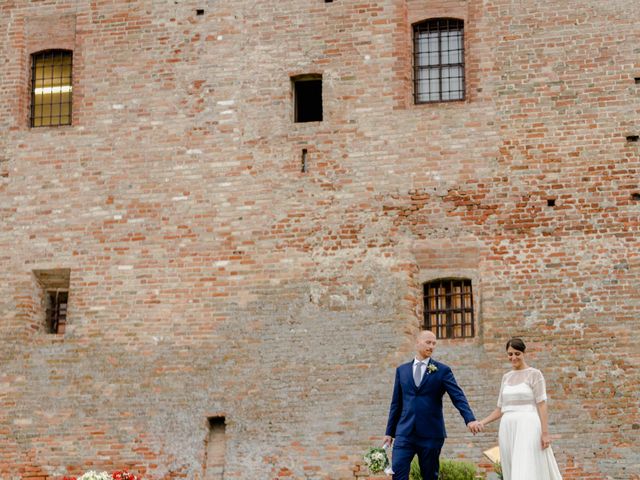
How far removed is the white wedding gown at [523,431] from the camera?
11844mm

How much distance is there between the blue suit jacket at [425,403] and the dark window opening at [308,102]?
8373 mm

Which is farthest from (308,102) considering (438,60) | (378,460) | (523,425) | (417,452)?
(523,425)

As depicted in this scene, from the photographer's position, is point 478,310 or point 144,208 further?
point 144,208

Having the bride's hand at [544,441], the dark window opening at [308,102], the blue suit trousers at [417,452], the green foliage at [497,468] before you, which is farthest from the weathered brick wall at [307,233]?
the bride's hand at [544,441]

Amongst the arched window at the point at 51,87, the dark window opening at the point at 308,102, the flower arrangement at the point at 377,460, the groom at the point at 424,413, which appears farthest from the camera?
the arched window at the point at 51,87

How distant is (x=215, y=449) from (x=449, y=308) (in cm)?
413

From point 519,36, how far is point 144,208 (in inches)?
255

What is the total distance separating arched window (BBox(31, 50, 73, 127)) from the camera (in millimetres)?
21000

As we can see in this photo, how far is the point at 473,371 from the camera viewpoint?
18047 mm

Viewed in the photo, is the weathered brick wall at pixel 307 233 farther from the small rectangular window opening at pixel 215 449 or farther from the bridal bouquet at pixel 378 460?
the bridal bouquet at pixel 378 460

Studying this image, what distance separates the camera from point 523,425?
12.0 m

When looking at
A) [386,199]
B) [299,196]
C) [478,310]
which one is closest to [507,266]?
[478,310]

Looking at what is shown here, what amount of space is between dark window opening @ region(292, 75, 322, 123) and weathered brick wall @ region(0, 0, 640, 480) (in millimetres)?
430

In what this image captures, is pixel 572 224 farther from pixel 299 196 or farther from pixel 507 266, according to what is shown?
pixel 299 196
